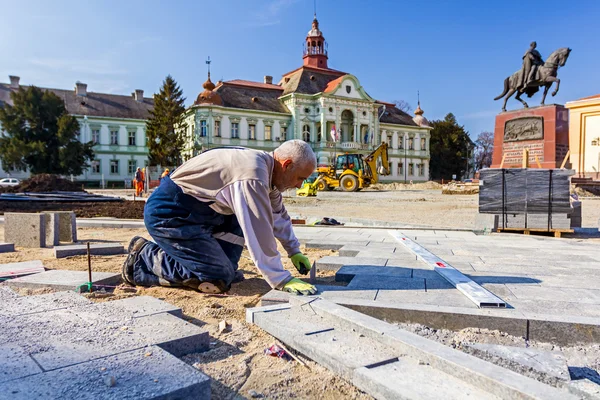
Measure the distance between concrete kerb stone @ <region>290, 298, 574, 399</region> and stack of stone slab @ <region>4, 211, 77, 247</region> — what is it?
469cm

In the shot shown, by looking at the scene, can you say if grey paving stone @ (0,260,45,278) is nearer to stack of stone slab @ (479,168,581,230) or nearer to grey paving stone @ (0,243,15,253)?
grey paving stone @ (0,243,15,253)

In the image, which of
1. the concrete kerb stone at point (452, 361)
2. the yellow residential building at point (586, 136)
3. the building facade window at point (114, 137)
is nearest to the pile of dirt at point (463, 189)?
the yellow residential building at point (586, 136)

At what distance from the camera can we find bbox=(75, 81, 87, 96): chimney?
46906mm

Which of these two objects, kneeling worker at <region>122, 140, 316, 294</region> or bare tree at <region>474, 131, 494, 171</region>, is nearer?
kneeling worker at <region>122, 140, 316, 294</region>

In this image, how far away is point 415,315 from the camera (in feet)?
8.73

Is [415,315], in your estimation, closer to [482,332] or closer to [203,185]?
[482,332]

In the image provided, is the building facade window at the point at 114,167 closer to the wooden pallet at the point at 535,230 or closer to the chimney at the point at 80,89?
the chimney at the point at 80,89

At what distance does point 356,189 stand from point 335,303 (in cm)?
2326

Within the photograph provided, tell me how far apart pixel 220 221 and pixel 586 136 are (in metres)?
33.7

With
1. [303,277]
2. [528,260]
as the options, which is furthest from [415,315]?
[528,260]

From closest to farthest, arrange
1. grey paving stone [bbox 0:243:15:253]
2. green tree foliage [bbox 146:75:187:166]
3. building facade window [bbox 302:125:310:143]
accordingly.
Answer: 1. grey paving stone [bbox 0:243:15:253]
2. green tree foliage [bbox 146:75:187:166]
3. building facade window [bbox 302:125:310:143]

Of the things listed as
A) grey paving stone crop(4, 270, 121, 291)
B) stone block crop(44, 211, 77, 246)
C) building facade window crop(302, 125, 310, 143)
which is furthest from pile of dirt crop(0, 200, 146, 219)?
building facade window crop(302, 125, 310, 143)

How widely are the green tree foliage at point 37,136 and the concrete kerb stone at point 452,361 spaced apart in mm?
41065

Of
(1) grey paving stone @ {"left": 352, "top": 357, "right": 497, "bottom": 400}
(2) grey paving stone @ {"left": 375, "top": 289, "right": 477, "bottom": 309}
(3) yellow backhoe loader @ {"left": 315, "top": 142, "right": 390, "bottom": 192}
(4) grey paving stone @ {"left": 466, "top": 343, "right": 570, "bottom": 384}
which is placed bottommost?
(4) grey paving stone @ {"left": 466, "top": 343, "right": 570, "bottom": 384}
